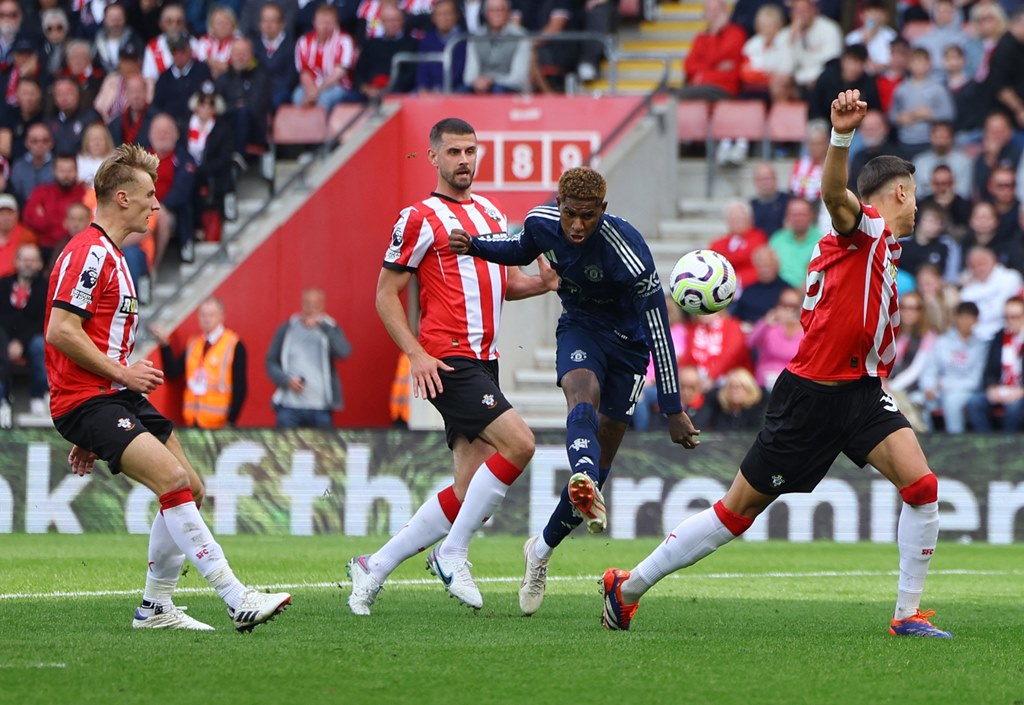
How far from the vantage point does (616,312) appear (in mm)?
9133

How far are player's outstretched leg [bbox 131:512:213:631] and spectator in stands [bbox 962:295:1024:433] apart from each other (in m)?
9.94

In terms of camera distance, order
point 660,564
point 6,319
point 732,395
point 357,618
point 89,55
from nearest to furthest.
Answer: point 660,564 < point 357,618 < point 732,395 < point 6,319 < point 89,55

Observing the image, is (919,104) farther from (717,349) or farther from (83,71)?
(83,71)

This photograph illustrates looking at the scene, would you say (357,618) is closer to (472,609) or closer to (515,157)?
(472,609)

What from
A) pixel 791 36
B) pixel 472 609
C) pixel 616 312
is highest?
pixel 791 36

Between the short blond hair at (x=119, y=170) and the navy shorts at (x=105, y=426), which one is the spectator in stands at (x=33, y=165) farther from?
the navy shorts at (x=105, y=426)

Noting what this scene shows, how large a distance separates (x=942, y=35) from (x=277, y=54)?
27.0 ft

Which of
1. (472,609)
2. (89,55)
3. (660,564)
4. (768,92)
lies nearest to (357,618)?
(472,609)

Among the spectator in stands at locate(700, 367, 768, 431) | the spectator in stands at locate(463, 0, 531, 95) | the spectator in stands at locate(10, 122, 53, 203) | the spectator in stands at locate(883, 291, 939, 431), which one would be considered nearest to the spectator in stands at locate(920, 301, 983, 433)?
the spectator in stands at locate(883, 291, 939, 431)

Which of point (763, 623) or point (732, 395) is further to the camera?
point (732, 395)

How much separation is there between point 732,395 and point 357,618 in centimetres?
852

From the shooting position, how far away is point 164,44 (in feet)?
74.7

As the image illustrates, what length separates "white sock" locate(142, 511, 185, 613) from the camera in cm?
836

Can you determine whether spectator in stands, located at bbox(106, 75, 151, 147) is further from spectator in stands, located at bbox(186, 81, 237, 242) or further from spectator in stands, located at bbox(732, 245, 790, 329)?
spectator in stands, located at bbox(732, 245, 790, 329)
